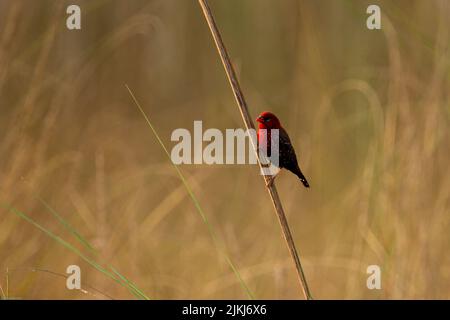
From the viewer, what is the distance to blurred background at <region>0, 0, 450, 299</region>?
6.95 ft

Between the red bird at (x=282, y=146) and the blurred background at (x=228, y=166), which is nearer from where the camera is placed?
the red bird at (x=282, y=146)

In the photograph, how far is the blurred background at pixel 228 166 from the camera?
2.12 m

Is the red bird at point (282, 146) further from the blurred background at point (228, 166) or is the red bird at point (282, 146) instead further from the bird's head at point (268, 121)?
the blurred background at point (228, 166)

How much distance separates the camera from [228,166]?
3.06m

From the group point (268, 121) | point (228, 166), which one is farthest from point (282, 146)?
point (228, 166)

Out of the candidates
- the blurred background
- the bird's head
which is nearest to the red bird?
the bird's head

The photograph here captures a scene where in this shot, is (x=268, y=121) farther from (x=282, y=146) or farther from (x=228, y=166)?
(x=228, y=166)

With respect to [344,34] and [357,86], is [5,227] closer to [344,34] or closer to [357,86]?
[357,86]

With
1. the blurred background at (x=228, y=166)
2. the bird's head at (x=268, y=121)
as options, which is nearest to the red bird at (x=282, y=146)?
the bird's head at (x=268, y=121)

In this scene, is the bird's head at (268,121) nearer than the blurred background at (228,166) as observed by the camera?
Yes

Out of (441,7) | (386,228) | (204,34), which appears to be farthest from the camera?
(204,34)
